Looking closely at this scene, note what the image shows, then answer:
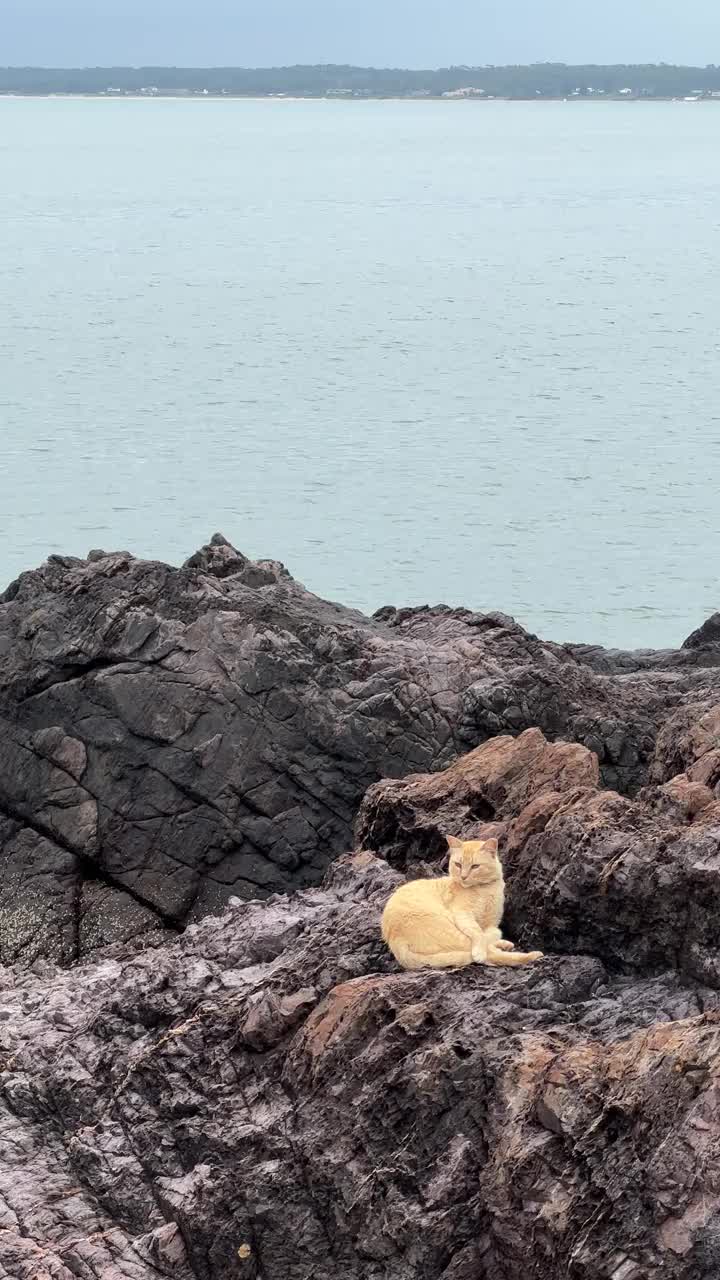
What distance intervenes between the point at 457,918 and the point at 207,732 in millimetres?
8204

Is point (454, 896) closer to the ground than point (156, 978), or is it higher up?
higher up

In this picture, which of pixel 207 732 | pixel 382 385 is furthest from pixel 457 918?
pixel 382 385

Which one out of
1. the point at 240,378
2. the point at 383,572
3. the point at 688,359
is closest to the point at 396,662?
the point at 383,572

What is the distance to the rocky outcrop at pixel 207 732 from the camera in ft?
64.7

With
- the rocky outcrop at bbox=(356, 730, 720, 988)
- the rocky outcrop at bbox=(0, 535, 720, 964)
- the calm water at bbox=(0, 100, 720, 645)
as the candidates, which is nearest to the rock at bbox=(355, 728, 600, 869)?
the rocky outcrop at bbox=(356, 730, 720, 988)

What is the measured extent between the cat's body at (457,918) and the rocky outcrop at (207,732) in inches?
273

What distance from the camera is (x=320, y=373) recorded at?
59719 millimetres

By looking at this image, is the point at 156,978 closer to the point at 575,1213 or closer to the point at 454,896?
the point at 454,896

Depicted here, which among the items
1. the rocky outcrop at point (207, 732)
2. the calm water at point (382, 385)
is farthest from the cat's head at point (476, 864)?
the calm water at point (382, 385)

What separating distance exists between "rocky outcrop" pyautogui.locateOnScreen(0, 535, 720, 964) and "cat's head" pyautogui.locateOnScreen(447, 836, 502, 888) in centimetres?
695

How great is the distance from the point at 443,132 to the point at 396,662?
A: 534 ft

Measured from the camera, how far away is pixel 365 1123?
454 inches

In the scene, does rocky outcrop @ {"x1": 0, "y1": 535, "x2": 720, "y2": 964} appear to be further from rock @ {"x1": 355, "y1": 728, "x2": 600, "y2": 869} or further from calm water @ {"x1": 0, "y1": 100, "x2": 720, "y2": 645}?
calm water @ {"x1": 0, "y1": 100, "x2": 720, "y2": 645}

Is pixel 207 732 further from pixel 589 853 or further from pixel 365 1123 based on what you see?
pixel 365 1123
